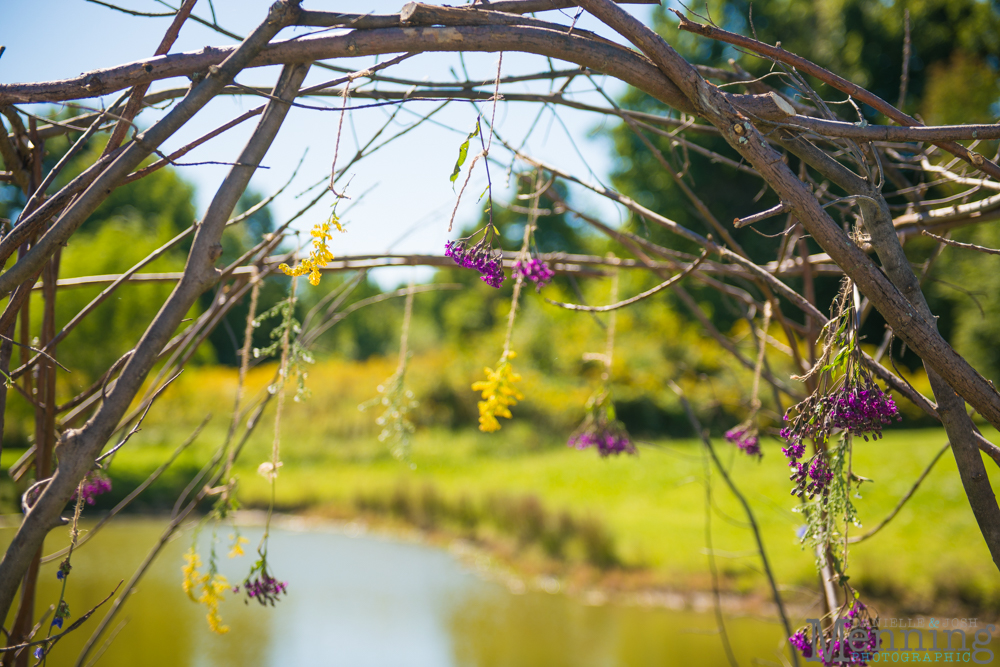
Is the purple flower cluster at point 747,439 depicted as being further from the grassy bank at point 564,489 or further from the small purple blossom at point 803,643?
the grassy bank at point 564,489

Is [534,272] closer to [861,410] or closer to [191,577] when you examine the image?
[861,410]

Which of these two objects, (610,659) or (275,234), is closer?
(275,234)

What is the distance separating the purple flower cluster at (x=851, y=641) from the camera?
90 centimetres

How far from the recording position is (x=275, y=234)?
3.90 ft

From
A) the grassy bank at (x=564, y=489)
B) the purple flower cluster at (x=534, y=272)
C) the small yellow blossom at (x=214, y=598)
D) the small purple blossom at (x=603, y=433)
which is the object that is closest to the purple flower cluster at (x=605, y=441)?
the small purple blossom at (x=603, y=433)

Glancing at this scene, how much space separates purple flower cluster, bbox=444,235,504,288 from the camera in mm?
919

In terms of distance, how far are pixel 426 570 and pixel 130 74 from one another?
5.38 meters

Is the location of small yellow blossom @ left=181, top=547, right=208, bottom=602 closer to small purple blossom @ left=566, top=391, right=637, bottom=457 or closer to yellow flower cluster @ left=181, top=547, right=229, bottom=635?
yellow flower cluster @ left=181, top=547, right=229, bottom=635

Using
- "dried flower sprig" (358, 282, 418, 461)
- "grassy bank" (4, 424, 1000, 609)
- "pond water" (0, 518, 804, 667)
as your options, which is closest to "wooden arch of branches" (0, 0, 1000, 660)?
"dried flower sprig" (358, 282, 418, 461)

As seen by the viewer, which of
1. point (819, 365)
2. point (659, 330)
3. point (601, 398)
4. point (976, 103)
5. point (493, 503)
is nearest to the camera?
point (819, 365)

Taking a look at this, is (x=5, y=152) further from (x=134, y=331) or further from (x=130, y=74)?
(x=134, y=331)

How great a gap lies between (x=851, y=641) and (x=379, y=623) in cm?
413

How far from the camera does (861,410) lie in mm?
821

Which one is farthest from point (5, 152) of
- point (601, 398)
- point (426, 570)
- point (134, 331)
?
point (134, 331)
